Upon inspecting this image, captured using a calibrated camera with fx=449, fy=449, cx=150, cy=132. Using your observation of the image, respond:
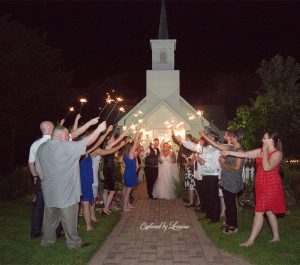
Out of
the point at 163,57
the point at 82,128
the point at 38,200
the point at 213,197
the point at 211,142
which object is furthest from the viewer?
the point at 163,57

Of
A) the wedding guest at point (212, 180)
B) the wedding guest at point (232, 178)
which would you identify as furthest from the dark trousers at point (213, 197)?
the wedding guest at point (232, 178)

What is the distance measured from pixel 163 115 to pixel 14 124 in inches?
480

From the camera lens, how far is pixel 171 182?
15180 millimetres

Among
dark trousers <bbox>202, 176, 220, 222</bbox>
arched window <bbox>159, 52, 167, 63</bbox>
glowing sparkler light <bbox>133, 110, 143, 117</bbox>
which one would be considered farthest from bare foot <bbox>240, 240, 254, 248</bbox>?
arched window <bbox>159, 52, 167, 63</bbox>

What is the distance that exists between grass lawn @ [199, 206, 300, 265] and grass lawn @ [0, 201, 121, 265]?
2.12 meters

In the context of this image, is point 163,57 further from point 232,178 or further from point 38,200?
point 38,200

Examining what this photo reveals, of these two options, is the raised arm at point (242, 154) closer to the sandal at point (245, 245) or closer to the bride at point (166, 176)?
the sandal at point (245, 245)

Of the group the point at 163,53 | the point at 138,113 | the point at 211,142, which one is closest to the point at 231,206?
the point at 211,142

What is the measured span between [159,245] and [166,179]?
7472 millimetres

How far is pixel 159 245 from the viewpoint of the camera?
7.70m

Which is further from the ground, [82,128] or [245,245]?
[82,128]

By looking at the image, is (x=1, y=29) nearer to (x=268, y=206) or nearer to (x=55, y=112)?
(x=55, y=112)

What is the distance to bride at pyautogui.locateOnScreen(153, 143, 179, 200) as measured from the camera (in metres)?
15.0

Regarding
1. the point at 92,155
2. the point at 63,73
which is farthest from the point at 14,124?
the point at 92,155
